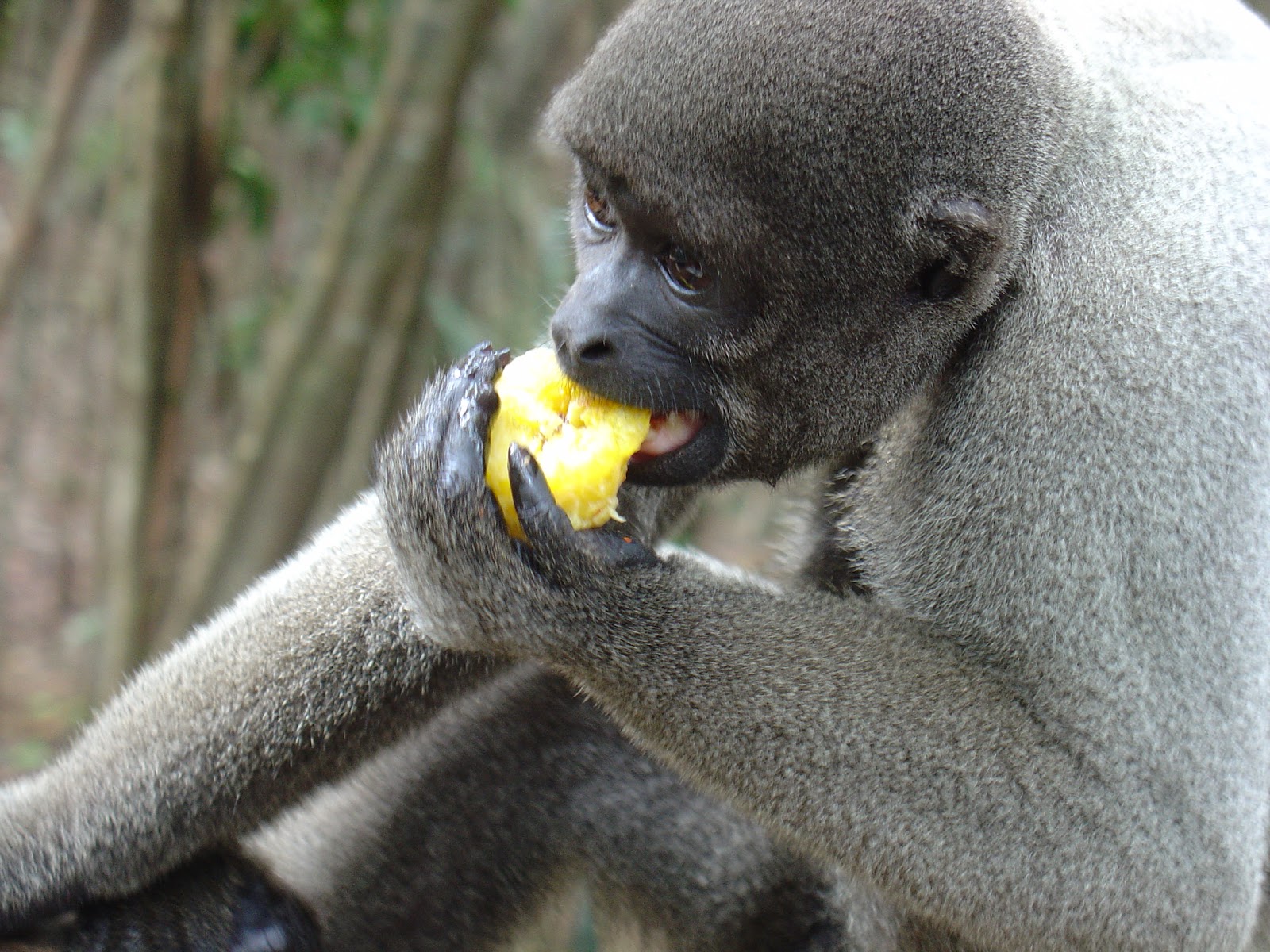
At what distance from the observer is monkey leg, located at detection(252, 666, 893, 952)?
3.38 metres

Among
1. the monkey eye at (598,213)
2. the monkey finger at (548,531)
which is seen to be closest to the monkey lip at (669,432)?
the monkey finger at (548,531)

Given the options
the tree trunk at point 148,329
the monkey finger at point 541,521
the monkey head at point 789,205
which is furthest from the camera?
the tree trunk at point 148,329

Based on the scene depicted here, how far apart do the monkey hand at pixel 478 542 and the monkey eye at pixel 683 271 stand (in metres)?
0.42

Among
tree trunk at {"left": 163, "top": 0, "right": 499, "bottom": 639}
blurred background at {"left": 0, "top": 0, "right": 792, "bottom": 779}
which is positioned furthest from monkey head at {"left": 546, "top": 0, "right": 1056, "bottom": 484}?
tree trunk at {"left": 163, "top": 0, "right": 499, "bottom": 639}

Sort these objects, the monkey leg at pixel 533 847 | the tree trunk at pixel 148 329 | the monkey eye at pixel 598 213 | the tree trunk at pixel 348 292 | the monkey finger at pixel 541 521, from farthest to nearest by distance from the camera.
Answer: the tree trunk at pixel 348 292
the tree trunk at pixel 148 329
the monkey leg at pixel 533 847
the monkey eye at pixel 598 213
the monkey finger at pixel 541 521

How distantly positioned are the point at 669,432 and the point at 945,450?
552 mm

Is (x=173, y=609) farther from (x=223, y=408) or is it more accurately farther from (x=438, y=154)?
(x=223, y=408)

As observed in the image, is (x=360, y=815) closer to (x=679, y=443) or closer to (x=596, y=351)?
(x=679, y=443)

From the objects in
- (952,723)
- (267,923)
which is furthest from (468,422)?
(267,923)

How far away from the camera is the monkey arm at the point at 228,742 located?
319 cm

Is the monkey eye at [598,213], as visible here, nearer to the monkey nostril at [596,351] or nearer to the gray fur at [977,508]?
the gray fur at [977,508]

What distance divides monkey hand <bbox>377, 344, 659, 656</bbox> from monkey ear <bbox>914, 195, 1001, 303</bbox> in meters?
0.77

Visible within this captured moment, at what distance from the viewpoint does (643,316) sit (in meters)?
A: 2.72

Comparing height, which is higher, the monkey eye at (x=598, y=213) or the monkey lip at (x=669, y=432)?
the monkey eye at (x=598, y=213)
